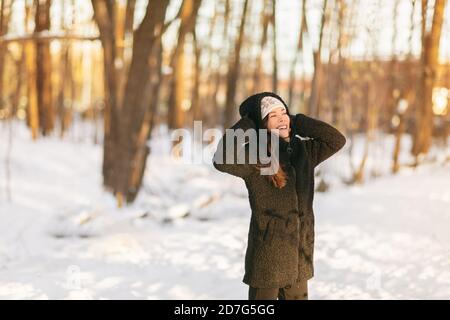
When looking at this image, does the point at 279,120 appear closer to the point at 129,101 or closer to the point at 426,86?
the point at 129,101

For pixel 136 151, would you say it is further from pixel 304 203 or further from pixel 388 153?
pixel 388 153

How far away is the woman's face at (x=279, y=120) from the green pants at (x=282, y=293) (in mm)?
923

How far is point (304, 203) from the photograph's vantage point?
3.28m

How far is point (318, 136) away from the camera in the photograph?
3334mm

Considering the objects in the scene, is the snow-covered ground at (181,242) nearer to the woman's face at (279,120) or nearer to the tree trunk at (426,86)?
the woman's face at (279,120)

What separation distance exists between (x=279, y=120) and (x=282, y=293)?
106 cm

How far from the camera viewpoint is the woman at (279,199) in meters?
3.14

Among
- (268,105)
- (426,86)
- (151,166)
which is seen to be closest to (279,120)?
(268,105)

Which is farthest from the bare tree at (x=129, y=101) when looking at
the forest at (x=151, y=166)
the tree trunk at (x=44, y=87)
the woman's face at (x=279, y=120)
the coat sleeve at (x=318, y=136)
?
the tree trunk at (x=44, y=87)

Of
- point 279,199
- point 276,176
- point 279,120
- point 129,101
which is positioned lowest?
point 279,199

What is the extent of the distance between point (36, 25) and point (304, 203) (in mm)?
14671

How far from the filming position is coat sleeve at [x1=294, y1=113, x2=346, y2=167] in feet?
10.9

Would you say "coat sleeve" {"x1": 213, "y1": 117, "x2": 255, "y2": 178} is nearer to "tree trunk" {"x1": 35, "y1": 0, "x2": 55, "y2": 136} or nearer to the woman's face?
the woman's face
